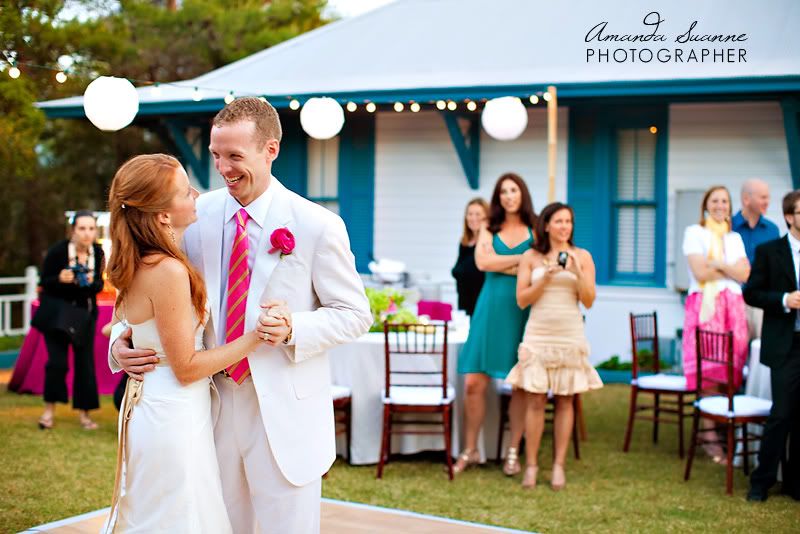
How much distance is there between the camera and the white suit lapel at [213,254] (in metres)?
2.93

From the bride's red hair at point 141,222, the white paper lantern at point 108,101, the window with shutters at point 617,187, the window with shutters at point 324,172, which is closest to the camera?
the bride's red hair at point 141,222

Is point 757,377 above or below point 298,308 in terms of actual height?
below

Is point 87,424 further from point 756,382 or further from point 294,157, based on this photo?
point 294,157

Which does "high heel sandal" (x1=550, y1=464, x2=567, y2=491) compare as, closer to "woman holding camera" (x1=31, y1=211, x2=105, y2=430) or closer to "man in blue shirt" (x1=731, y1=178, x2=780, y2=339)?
"man in blue shirt" (x1=731, y1=178, x2=780, y2=339)

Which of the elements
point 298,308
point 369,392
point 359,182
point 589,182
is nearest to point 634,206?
point 589,182

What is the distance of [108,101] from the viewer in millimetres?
6602

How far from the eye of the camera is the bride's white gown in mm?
2838

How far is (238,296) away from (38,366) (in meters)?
7.42

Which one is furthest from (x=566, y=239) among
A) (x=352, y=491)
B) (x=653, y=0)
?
(x=352, y=491)

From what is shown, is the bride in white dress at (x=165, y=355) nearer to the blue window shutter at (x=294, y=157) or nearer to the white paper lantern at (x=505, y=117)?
the white paper lantern at (x=505, y=117)

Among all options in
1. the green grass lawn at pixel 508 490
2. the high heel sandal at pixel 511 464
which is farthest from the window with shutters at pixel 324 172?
the high heel sandal at pixel 511 464

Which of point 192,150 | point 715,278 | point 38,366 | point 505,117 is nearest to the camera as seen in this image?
point 715,278

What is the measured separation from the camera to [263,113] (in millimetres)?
2826

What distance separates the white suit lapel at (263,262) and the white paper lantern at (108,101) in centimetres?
412
